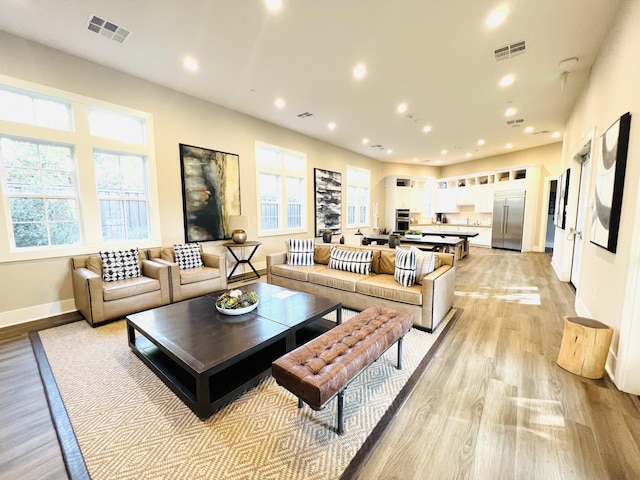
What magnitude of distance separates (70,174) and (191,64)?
220cm

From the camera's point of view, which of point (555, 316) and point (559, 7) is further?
point (555, 316)

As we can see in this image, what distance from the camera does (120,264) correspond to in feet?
11.9

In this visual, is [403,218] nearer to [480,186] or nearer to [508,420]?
[480,186]

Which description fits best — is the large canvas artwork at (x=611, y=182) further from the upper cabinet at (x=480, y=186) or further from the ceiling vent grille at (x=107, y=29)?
the upper cabinet at (x=480, y=186)

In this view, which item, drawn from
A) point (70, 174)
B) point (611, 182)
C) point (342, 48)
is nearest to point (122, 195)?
point (70, 174)

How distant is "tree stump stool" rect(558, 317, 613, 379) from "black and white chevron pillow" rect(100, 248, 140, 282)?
5.01 metres

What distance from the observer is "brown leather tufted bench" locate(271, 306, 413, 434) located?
57.2 inches

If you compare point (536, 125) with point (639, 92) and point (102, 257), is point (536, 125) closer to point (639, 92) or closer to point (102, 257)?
point (639, 92)

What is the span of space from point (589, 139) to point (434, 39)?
254 centimetres

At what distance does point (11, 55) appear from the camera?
300 cm

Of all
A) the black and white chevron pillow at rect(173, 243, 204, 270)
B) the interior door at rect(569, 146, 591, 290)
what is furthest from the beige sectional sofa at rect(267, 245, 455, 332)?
the interior door at rect(569, 146, 591, 290)

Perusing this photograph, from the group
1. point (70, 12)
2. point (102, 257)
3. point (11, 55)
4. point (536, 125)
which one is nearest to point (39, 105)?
point (11, 55)

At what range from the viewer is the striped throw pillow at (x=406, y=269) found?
315 cm

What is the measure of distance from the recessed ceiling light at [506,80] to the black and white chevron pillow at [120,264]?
599 centimetres
